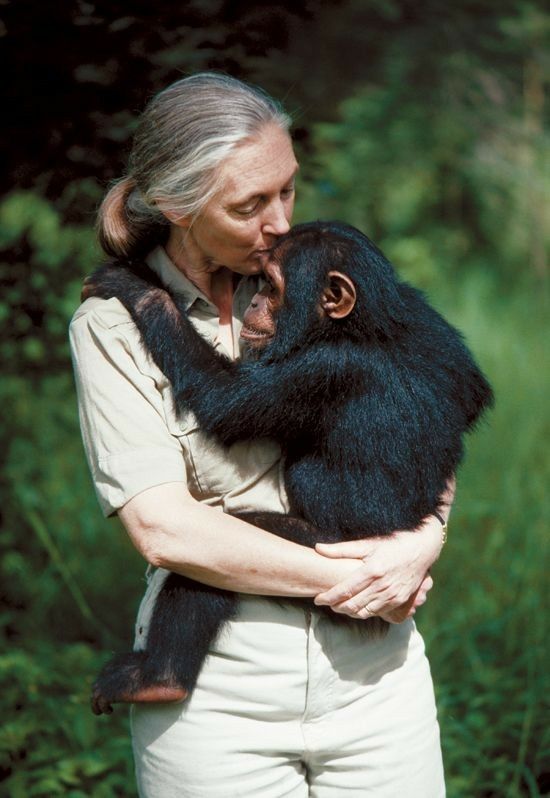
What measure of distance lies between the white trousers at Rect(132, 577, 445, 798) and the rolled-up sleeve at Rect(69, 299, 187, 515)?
1.18 ft

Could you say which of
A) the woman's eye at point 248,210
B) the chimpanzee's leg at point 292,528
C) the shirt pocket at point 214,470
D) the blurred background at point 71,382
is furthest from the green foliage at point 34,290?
the chimpanzee's leg at point 292,528

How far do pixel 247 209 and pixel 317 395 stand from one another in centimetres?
46

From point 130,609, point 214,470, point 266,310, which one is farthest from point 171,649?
point 130,609

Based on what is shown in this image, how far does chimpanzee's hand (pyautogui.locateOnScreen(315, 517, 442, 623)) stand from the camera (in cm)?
205

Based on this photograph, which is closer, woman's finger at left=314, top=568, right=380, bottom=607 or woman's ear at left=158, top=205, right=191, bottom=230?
woman's finger at left=314, top=568, right=380, bottom=607

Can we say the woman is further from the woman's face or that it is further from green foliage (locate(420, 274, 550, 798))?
green foliage (locate(420, 274, 550, 798))

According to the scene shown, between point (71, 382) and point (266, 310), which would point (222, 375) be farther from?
point (71, 382)

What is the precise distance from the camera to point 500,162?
887 cm

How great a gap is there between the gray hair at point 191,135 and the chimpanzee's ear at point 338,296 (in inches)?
14.4

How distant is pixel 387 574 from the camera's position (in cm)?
211

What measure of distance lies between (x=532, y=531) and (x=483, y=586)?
1.26 ft

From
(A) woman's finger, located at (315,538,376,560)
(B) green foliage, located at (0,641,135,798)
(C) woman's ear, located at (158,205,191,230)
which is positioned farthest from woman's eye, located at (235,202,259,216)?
(B) green foliage, located at (0,641,135,798)

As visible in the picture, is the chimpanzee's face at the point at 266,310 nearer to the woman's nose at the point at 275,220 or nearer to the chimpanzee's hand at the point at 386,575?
the woman's nose at the point at 275,220

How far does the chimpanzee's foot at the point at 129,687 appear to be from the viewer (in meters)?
2.08
